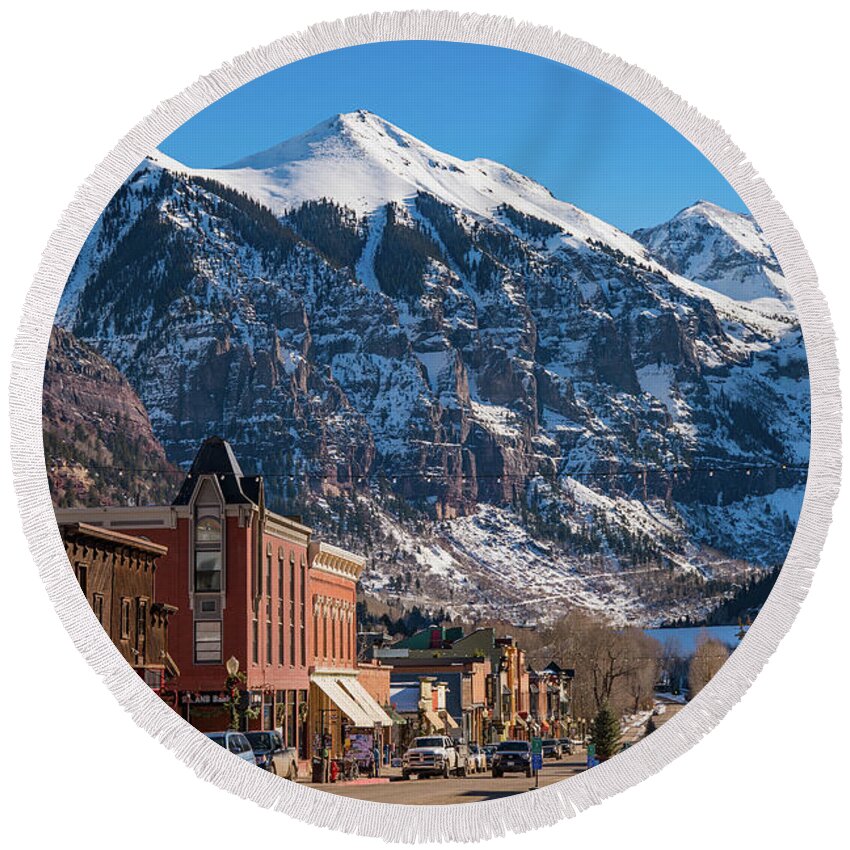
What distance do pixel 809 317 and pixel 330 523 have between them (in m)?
4.62

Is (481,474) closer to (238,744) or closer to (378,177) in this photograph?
(378,177)

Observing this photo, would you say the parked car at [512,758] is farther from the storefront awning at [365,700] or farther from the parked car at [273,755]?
the storefront awning at [365,700]

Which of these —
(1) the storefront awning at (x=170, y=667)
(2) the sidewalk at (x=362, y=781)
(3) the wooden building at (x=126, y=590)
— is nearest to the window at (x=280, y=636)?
(3) the wooden building at (x=126, y=590)

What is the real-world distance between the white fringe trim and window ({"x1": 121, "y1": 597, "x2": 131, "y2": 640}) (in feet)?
6.40

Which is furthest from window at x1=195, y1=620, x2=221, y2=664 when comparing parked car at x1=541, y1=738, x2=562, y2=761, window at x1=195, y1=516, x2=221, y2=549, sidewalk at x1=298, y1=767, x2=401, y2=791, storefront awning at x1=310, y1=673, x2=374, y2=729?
parked car at x1=541, y1=738, x2=562, y2=761

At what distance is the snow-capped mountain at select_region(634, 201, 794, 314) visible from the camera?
38.5 feet

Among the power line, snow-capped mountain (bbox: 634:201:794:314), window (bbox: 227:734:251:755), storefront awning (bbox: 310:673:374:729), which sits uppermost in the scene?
snow-capped mountain (bbox: 634:201:794:314)

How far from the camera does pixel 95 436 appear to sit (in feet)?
41.8

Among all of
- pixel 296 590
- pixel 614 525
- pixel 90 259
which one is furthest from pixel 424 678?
pixel 90 259

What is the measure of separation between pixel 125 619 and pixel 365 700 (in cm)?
358

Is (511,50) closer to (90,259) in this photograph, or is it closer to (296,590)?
(90,259)

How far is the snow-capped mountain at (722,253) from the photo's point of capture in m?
11.8

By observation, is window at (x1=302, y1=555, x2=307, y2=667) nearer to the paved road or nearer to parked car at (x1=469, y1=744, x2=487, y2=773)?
parked car at (x1=469, y1=744, x2=487, y2=773)

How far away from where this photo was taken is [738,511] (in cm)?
1271
